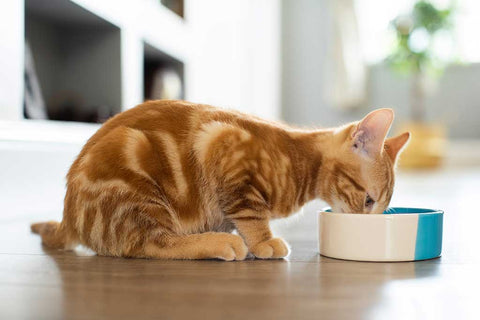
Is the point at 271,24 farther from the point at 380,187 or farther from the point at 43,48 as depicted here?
the point at 380,187

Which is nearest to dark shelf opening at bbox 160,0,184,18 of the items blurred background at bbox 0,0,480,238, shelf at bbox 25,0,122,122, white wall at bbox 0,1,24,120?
blurred background at bbox 0,0,480,238

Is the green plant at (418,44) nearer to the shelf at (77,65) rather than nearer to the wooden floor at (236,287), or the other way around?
the shelf at (77,65)

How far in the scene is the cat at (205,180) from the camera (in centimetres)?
125

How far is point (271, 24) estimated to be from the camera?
6.22 m

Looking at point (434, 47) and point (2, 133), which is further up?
point (434, 47)

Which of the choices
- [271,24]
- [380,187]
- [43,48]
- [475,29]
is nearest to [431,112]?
[475,29]

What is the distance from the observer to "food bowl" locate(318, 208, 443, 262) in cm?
120

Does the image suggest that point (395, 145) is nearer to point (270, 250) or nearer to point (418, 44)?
point (270, 250)

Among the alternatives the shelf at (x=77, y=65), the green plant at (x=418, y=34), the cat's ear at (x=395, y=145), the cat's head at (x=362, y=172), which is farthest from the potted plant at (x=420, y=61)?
the cat's head at (x=362, y=172)

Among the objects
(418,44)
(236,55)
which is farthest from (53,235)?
(418,44)

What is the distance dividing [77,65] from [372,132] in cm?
170

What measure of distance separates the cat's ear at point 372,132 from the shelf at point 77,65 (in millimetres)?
1440

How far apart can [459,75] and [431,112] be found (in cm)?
50

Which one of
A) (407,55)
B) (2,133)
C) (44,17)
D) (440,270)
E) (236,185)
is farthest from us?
(407,55)
